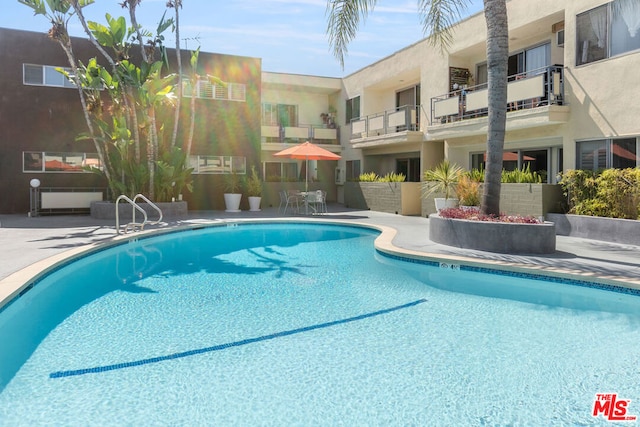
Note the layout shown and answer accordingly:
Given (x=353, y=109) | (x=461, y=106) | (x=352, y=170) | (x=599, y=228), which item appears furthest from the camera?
(x=352, y=170)

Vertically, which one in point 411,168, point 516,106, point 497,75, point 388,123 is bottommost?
point 411,168

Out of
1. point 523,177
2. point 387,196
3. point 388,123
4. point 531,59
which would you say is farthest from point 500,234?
point 388,123

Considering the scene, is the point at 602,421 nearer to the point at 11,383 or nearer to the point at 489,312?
the point at 489,312

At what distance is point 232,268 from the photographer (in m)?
9.48

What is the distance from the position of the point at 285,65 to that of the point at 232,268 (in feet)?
59.3

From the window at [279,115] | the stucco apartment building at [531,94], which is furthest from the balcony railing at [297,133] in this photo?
the stucco apartment building at [531,94]

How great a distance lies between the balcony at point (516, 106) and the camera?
13156mm

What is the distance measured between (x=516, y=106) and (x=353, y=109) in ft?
36.1

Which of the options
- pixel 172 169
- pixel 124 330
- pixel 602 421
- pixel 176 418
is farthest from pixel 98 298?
pixel 172 169

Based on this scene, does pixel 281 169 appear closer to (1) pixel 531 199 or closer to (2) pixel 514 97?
(2) pixel 514 97

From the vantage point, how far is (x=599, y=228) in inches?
440

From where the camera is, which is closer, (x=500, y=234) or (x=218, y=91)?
(x=500, y=234)

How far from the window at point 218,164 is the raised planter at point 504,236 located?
43.8 ft

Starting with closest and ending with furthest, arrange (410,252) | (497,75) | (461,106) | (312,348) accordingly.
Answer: (312,348) → (410,252) → (497,75) → (461,106)
